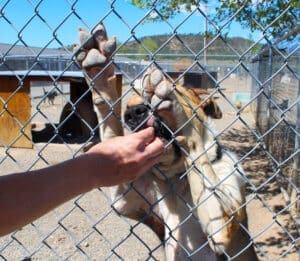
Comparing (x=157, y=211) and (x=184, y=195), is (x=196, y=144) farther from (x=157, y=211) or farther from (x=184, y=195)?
(x=157, y=211)

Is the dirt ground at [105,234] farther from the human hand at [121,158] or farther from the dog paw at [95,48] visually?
the human hand at [121,158]

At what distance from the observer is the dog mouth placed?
2.33 m

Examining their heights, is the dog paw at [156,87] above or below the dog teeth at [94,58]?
below

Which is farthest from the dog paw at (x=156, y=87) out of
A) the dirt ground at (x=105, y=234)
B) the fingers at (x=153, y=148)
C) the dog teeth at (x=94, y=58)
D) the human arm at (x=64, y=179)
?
the dirt ground at (x=105, y=234)

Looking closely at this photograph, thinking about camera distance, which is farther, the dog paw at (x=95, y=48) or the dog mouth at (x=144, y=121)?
the dog mouth at (x=144, y=121)

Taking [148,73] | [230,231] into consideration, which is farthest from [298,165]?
[148,73]

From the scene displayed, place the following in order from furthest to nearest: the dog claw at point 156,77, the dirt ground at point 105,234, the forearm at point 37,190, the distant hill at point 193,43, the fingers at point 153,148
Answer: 1. the dirt ground at point 105,234
2. the dog claw at point 156,77
3. the distant hill at point 193,43
4. the fingers at point 153,148
5. the forearm at point 37,190

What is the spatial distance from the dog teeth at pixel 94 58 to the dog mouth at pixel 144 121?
→ 35cm

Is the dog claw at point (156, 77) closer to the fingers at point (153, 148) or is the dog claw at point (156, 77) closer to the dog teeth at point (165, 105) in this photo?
the dog teeth at point (165, 105)

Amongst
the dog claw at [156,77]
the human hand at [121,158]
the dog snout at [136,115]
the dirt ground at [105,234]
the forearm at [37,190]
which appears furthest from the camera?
the dirt ground at [105,234]

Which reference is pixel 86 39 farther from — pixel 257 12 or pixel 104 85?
pixel 257 12

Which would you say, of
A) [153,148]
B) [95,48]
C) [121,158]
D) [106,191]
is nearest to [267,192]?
[106,191]

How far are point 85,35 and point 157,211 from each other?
1.41 metres

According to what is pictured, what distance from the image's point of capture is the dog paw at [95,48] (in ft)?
7.16
